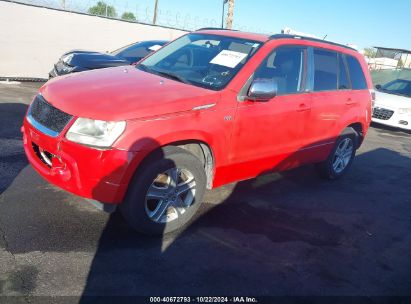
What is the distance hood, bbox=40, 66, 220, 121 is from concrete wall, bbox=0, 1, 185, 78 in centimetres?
929

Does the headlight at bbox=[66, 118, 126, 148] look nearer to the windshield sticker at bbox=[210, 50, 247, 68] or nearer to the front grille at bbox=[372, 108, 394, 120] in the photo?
the windshield sticker at bbox=[210, 50, 247, 68]

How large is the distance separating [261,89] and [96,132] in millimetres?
1677

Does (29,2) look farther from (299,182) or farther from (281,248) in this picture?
(281,248)

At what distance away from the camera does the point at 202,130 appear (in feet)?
11.9

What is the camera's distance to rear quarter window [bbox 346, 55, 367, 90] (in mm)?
5770

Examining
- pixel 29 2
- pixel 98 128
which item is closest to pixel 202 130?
pixel 98 128

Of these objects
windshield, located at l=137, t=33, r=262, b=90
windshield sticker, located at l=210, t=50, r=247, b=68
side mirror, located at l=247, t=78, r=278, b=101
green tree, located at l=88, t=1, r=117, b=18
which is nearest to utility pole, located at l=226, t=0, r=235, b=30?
green tree, located at l=88, t=1, r=117, b=18

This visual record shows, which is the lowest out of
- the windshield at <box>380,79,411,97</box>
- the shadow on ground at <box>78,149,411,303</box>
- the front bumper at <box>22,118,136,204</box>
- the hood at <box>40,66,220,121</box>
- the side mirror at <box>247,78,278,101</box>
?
the shadow on ground at <box>78,149,411,303</box>

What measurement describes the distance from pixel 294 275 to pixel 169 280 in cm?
111

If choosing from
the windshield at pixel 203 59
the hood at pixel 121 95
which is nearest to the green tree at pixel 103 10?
the windshield at pixel 203 59

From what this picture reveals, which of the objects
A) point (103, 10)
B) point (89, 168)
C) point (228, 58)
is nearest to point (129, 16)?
point (103, 10)

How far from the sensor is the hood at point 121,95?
10.7ft

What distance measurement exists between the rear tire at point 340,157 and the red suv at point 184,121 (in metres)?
0.44

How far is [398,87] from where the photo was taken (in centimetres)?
1267
